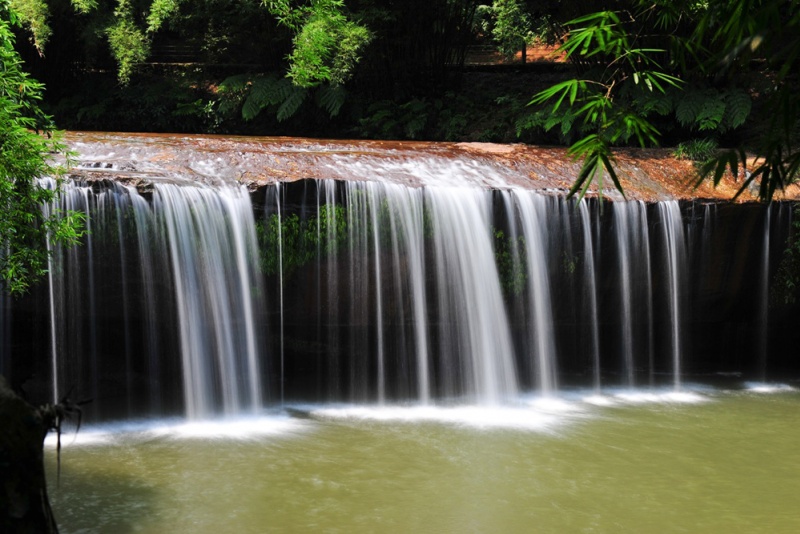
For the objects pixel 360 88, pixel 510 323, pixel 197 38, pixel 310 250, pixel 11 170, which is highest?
pixel 197 38

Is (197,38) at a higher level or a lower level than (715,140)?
higher

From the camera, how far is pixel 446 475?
7.10 metres

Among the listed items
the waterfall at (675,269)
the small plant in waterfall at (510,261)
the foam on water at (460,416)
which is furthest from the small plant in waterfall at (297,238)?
the waterfall at (675,269)

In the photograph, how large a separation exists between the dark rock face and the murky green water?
254cm

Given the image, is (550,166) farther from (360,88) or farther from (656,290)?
(360,88)

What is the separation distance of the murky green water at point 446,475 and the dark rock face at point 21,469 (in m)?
2.54

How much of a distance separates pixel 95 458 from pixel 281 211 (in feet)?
10.7

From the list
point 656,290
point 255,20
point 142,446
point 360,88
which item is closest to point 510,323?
point 656,290

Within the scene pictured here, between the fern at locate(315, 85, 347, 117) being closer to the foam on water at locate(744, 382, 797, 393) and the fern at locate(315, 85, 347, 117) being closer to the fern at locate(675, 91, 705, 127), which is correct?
the fern at locate(675, 91, 705, 127)

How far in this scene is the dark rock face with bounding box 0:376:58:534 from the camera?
341 centimetres

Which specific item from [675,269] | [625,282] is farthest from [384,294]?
[675,269]

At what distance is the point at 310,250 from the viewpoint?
964 centimetres

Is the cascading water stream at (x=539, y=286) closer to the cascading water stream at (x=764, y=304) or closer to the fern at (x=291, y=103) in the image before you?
the cascading water stream at (x=764, y=304)

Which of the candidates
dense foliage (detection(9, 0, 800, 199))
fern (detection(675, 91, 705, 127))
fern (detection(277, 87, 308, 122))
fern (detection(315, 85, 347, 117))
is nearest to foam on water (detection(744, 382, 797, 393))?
dense foliage (detection(9, 0, 800, 199))
